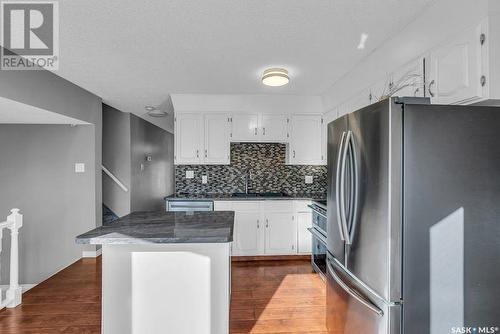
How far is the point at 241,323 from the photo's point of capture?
2256mm

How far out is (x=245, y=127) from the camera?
156 inches

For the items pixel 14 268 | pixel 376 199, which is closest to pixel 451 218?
pixel 376 199

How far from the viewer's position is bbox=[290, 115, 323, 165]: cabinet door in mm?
4012

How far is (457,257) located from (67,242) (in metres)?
4.55

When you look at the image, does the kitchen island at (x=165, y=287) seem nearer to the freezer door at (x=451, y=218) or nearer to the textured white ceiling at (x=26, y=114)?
the freezer door at (x=451, y=218)

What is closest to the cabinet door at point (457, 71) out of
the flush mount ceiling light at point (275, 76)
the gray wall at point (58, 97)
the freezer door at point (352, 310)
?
the freezer door at point (352, 310)

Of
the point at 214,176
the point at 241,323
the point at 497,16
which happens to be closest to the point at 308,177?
the point at 214,176

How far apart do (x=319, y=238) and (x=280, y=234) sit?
781 mm

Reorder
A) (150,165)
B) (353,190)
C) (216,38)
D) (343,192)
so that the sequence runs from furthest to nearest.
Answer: (150,165) < (216,38) < (343,192) < (353,190)

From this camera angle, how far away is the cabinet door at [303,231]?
12.3ft

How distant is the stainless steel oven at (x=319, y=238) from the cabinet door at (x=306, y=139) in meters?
0.85

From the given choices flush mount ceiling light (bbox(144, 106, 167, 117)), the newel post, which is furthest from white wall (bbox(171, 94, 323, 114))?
the newel post

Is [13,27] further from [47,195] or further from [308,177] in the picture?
[308,177]

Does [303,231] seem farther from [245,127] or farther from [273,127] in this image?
[245,127]
